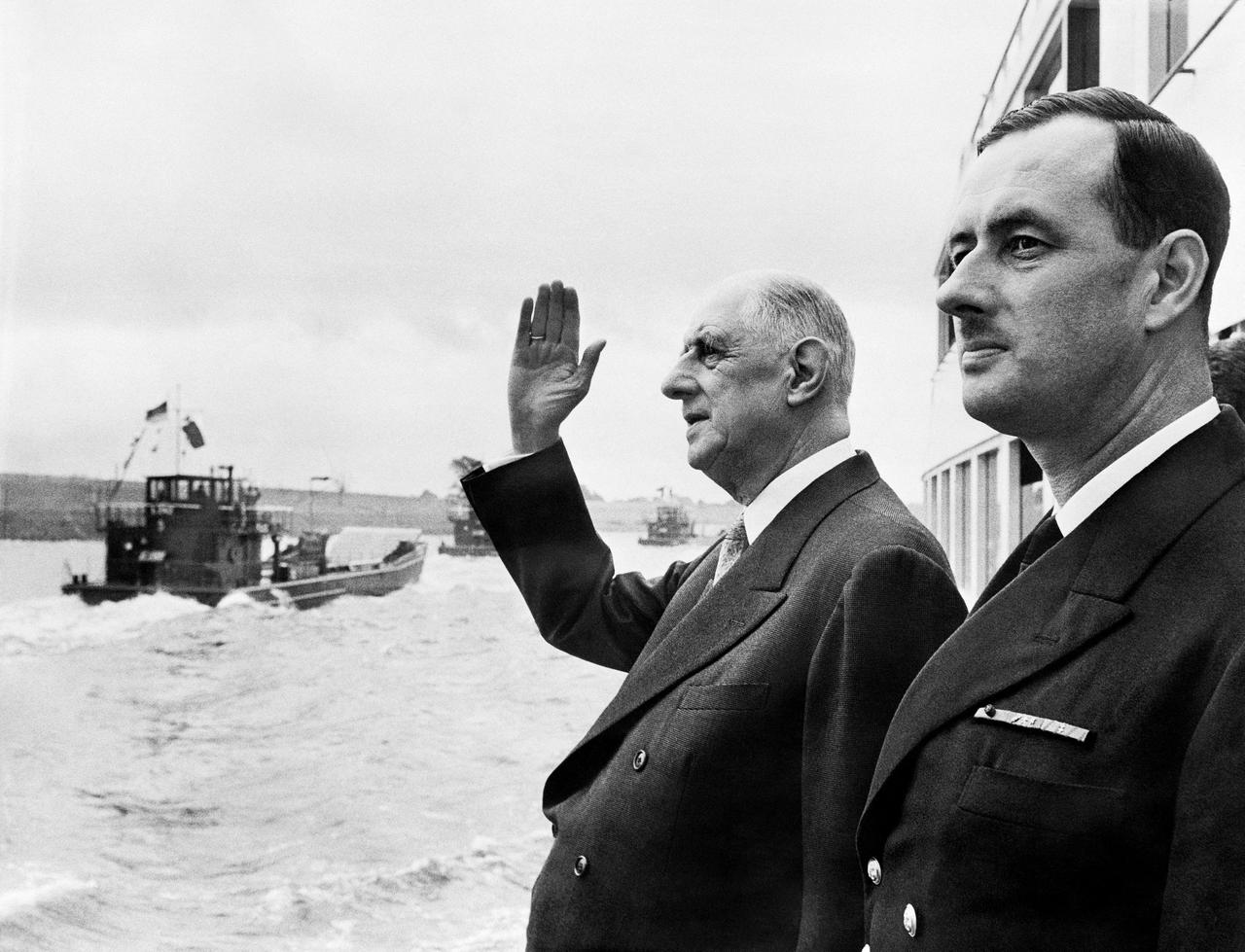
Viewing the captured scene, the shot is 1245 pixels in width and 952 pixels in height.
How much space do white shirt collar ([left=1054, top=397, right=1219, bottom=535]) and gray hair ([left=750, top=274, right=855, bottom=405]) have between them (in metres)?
0.67

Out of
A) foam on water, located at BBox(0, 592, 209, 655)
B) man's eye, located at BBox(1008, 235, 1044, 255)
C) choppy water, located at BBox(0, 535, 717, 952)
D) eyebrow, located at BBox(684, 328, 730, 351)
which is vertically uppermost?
eyebrow, located at BBox(684, 328, 730, 351)

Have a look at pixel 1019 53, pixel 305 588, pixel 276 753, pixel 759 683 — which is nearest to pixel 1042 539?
pixel 759 683

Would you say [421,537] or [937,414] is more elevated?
[937,414]

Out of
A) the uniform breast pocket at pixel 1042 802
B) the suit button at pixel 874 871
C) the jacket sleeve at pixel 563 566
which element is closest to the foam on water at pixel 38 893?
the jacket sleeve at pixel 563 566

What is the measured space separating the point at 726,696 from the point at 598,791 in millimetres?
183

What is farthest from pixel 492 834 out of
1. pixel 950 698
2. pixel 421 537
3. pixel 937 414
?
pixel 950 698

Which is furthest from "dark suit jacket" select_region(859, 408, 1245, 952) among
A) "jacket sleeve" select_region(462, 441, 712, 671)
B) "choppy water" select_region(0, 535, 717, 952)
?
"choppy water" select_region(0, 535, 717, 952)

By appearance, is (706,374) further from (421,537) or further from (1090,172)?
(421,537)

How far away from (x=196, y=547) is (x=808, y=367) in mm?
29718

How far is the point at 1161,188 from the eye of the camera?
2.37ft

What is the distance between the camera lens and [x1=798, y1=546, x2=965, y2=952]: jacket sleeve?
3.45ft

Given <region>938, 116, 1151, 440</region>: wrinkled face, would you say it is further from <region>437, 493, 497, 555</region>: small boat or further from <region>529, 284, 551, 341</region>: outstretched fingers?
<region>437, 493, 497, 555</region>: small boat

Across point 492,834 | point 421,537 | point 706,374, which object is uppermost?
point 706,374

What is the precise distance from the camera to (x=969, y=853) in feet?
2.27
